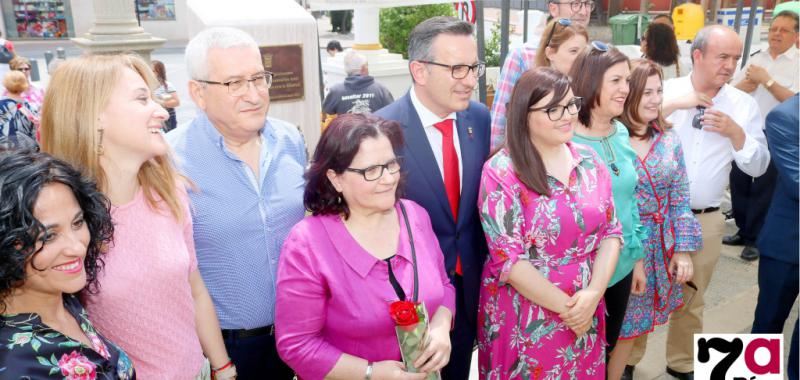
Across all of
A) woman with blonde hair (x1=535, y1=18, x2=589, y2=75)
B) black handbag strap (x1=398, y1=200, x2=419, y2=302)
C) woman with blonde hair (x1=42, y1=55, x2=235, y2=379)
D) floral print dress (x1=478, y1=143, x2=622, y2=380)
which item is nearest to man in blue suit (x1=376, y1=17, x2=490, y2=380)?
floral print dress (x1=478, y1=143, x2=622, y2=380)

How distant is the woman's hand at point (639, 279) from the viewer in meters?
3.31

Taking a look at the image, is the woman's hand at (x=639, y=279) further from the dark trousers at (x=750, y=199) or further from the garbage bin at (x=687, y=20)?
the garbage bin at (x=687, y=20)

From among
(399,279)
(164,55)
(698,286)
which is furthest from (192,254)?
(164,55)

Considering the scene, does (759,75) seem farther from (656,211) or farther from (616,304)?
(616,304)

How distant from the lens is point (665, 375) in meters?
3.81

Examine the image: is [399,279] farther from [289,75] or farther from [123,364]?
[289,75]

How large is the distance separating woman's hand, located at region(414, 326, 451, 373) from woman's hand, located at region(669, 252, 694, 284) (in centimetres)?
180

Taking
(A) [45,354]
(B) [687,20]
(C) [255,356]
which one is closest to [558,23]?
(C) [255,356]

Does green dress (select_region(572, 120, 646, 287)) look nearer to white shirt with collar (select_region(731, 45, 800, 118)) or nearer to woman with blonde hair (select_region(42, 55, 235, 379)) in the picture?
woman with blonde hair (select_region(42, 55, 235, 379))

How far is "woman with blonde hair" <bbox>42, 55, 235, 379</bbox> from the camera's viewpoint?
1.92 metres

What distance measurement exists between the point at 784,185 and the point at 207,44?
2966mm

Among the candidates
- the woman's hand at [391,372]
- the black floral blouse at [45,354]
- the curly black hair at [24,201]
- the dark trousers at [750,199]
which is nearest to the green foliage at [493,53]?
the dark trousers at [750,199]

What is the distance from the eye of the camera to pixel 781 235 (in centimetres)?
323

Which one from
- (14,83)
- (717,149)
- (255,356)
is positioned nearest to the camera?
(255,356)
